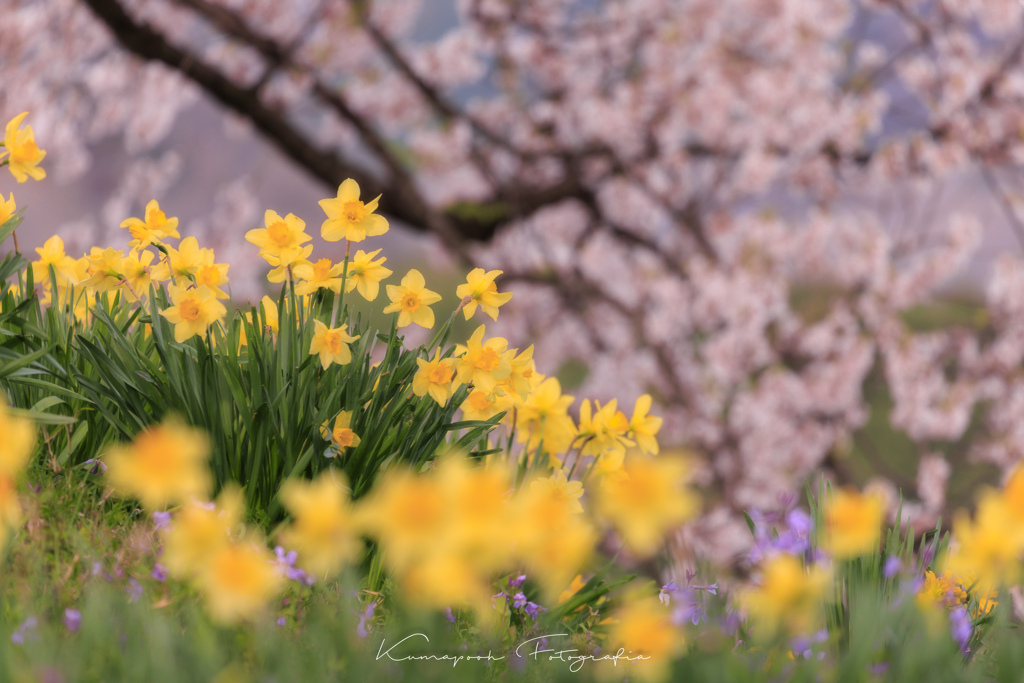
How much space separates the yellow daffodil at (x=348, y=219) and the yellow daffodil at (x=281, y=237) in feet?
0.30

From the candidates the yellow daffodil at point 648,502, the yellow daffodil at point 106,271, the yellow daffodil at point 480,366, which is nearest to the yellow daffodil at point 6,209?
the yellow daffodil at point 106,271

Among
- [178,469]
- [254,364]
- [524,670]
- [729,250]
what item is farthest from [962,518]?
[729,250]

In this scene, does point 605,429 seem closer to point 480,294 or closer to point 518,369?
point 518,369

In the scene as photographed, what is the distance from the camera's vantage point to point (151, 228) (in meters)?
1.74

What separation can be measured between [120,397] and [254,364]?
36 centimetres

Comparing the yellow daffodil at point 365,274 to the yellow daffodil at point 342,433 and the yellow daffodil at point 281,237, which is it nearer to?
the yellow daffodil at point 281,237

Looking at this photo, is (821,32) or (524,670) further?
(821,32)

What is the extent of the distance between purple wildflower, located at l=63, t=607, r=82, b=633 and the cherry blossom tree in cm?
489

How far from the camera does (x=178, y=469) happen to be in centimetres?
74

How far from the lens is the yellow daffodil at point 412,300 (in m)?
1.58

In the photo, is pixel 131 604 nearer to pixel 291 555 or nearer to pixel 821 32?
pixel 291 555

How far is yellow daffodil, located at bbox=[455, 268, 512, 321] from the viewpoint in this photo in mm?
1619

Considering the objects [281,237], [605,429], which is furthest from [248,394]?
[605,429]

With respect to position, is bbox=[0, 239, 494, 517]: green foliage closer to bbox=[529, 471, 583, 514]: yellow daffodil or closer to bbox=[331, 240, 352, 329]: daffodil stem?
bbox=[331, 240, 352, 329]: daffodil stem
